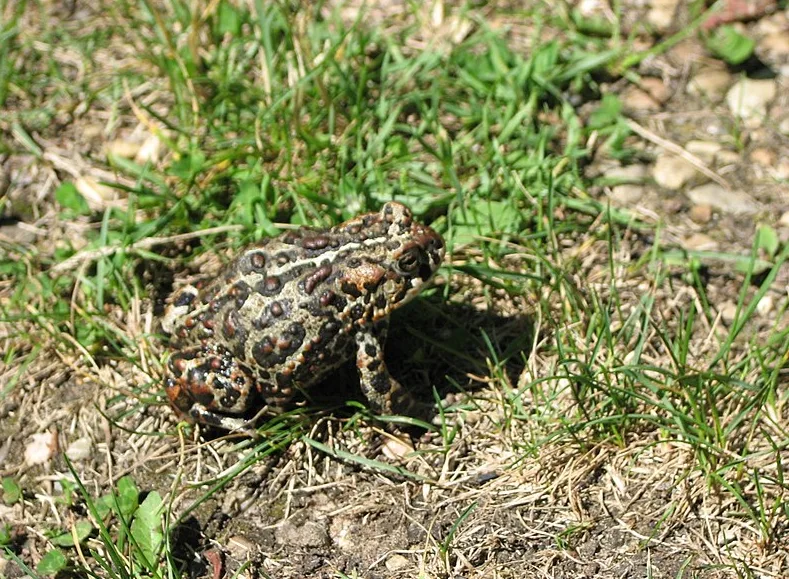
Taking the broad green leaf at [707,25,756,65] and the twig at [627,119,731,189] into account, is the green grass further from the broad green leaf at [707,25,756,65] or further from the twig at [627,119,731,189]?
the broad green leaf at [707,25,756,65]

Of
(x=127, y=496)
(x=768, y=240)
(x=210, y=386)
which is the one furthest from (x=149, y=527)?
(x=768, y=240)

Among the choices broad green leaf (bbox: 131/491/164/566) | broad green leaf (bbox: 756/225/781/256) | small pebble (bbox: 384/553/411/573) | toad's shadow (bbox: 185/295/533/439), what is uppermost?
broad green leaf (bbox: 756/225/781/256)

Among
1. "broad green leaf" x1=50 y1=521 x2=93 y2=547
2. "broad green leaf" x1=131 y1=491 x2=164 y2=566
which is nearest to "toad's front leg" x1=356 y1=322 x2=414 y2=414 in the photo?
"broad green leaf" x1=131 y1=491 x2=164 y2=566

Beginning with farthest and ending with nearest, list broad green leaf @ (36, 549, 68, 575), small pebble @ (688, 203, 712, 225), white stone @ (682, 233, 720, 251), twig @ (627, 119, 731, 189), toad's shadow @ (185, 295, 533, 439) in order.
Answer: twig @ (627, 119, 731, 189)
small pebble @ (688, 203, 712, 225)
white stone @ (682, 233, 720, 251)
toad's shadow @ (185, 295, 533, 439)
broad green leaf @ (36, 549, 68, 575)

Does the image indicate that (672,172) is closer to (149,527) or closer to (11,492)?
(149,527)

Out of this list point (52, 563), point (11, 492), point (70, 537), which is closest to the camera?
point (52, 563)

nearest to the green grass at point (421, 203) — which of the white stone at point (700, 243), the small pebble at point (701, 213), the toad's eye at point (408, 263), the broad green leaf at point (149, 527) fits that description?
the broad green leaf at point (149, 527)

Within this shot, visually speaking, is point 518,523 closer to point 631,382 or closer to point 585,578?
point 585,578
